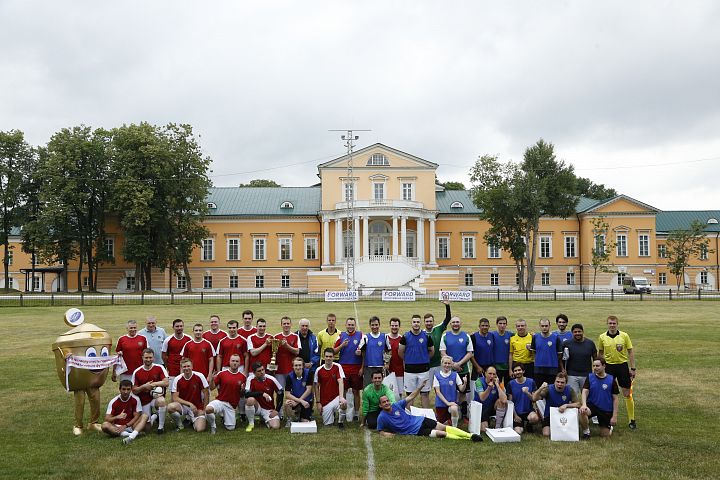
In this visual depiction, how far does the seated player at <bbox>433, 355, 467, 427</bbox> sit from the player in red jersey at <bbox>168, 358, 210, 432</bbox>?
366 centimetres

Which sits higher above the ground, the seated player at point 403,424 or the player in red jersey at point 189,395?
the player in red jersey at point 189,395

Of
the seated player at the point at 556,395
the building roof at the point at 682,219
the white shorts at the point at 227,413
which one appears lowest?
the white shorts at the point at 227,413

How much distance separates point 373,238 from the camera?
58094 mm

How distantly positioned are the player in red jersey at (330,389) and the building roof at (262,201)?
49651mm

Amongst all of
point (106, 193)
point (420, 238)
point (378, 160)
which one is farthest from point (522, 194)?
point (106, 193)

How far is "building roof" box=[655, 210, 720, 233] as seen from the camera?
68.2m

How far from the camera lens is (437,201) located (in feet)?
206

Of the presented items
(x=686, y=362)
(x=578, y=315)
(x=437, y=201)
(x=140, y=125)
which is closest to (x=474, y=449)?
(x=686, y=362)

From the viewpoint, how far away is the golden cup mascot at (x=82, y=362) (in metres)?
9.83

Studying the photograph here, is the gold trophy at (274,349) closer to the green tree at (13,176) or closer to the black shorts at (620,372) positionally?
the black shorts at (620,372)

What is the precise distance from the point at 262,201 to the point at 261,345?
170 ft

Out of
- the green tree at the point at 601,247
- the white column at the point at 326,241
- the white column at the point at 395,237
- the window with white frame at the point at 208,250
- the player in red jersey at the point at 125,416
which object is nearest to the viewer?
the player in red jersey at the point at 125,416

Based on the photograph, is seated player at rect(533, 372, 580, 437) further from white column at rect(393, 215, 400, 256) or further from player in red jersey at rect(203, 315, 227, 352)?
white column at rect(393, 215, 400, 256)

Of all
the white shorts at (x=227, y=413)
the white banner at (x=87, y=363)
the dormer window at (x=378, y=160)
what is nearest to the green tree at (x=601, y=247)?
the dormer window at (x=378, y=160)
